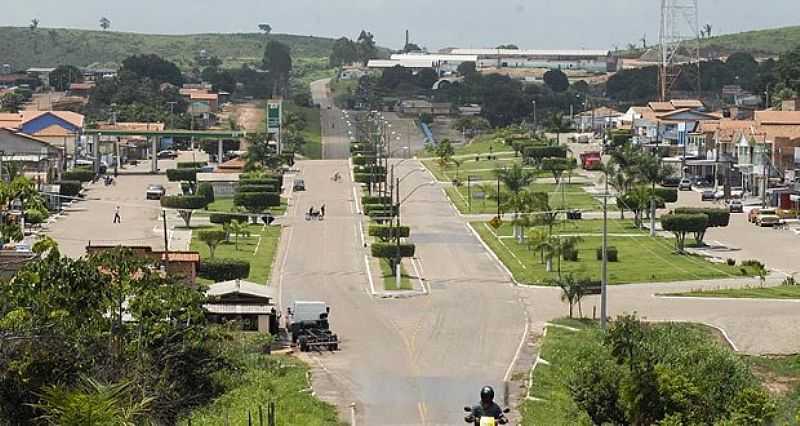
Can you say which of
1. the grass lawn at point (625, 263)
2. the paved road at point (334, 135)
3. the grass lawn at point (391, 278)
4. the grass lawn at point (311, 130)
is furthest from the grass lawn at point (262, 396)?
the paved road at point (334, 135)

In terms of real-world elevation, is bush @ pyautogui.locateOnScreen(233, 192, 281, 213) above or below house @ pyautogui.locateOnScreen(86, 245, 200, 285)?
below

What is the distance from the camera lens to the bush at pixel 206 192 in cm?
9156

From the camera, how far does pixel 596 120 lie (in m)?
158

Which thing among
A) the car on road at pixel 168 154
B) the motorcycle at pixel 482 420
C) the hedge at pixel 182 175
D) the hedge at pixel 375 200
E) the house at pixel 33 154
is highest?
the motorcycle at pixel 482 420

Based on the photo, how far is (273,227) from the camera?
83625 millimetres

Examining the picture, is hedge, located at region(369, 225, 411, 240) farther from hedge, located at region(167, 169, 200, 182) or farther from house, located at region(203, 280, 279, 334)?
hedge, located at region(167, 169, 200, 182)

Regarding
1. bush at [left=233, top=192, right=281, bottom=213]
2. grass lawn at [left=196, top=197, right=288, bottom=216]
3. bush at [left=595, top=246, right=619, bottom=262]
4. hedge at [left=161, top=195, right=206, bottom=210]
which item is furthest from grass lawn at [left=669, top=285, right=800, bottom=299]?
hedge at [left=161, top=195, right=206, bottom=210]

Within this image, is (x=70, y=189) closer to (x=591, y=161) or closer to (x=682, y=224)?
(x=591, y=161)

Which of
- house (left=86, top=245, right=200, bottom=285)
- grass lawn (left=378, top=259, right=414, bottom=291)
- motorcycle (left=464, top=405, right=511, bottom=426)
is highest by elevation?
motorcycle (left=464, top=405, right=511, bottom=426)

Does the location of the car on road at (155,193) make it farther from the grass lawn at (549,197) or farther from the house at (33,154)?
the grass lawn at (549,197)

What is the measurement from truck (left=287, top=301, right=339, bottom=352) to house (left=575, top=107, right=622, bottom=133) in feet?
335

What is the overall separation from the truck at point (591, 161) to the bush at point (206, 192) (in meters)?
30.7

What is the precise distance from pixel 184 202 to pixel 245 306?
39.7 m

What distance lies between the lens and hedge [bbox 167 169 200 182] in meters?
105
